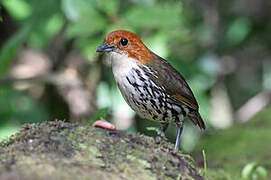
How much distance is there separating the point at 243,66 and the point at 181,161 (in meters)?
7.43

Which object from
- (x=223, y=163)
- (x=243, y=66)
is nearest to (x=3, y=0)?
(x=223, y=163)

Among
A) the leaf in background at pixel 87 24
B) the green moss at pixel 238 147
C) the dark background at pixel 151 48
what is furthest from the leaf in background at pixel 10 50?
the green moss at pixel 238 147

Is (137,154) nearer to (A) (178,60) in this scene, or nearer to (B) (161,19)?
(B) (161,19)

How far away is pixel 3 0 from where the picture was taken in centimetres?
609

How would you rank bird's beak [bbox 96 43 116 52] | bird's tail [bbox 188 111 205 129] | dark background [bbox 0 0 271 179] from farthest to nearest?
dark background [bbox 0 0 271 179]
bird's tail [bbox 188 111 205 129]
bird's beak [bbox 96 43 116 52]

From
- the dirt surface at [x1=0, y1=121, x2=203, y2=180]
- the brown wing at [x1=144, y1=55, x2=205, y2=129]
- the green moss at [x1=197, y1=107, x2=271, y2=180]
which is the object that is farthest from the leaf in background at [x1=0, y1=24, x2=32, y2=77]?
the dirt surface at [x1=0, y1=121, x2=203, y2=180]

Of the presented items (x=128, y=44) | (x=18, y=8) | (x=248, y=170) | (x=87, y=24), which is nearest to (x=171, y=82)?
(x=128, y=44)

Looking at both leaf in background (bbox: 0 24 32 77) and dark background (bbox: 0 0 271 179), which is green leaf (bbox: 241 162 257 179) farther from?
leaf in background (bbox: 0 24 32 77)

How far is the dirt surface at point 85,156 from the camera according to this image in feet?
7.91

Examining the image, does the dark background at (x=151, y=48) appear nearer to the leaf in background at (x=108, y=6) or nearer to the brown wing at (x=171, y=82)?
the leaf in background at (x=108, y=6)

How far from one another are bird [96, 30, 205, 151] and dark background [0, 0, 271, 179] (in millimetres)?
233

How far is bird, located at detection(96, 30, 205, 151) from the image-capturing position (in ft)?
13.7

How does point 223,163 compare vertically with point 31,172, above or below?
above

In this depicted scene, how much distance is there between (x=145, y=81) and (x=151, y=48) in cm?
163
